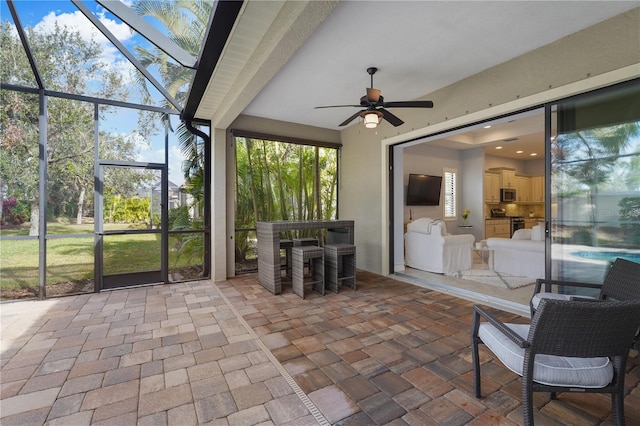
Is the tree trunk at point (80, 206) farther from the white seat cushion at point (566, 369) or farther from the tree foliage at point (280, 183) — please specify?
the white seat cushion at point (566, 369)

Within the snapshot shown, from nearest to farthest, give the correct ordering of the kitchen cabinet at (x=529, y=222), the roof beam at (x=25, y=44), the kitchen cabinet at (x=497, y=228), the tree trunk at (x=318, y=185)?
the roof beam at (x=25, y=44)
the tree trunk at (x=318, y=185)
the kitchen cabinet at (x=497, y=228)
the kitchen cabinet at (x=529, y=222)

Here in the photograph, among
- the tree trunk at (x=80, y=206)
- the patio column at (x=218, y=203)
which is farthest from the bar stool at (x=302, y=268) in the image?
the tree trunk at (x=80, y=206)

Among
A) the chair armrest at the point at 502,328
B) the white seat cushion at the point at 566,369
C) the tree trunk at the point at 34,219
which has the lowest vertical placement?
the white seat cushion at the point at 566,369

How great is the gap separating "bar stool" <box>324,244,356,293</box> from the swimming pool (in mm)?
2584

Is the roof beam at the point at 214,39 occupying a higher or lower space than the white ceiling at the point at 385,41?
lower

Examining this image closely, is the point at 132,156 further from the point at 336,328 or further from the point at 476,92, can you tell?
the point at 476,92

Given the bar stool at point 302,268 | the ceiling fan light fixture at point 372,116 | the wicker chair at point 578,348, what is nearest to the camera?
the wicker chair at point 578,348

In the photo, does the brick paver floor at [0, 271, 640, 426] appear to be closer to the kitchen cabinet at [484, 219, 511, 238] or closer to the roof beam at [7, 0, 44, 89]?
the roof beam at [7, 0, 44, 89]

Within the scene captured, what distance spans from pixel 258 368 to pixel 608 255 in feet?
11.2

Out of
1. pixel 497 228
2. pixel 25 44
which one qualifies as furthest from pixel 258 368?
pixel 497 228

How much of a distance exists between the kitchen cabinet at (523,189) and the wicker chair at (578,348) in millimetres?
9303

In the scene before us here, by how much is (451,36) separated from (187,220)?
4599 mm

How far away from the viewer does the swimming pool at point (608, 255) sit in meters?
2.65

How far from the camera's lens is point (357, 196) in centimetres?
588
